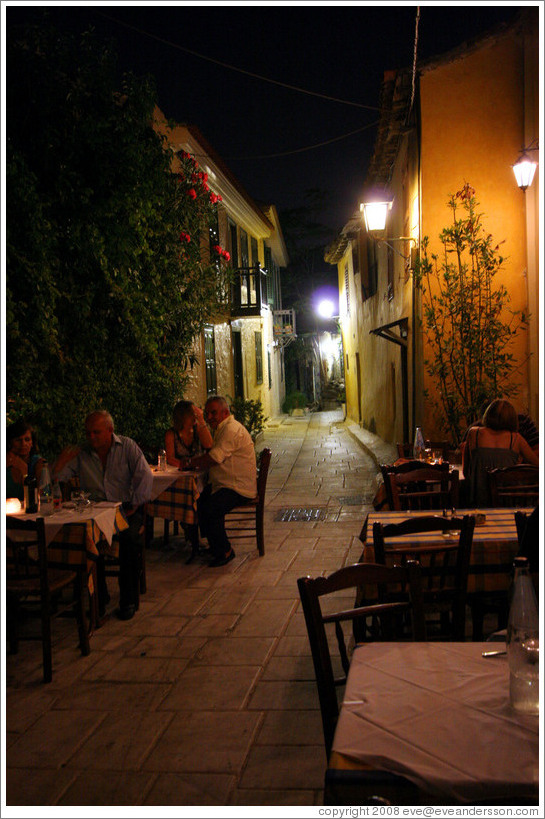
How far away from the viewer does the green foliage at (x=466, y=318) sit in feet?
30.0

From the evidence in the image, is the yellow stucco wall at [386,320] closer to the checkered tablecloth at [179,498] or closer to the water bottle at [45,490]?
the checkered tablecloth at [179,498]

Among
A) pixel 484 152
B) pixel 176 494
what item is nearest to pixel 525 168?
pixel 484 152

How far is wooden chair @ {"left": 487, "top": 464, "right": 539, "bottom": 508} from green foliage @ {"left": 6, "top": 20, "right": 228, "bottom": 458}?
420 cm

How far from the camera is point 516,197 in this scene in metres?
9.39

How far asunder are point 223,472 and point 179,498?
529mm

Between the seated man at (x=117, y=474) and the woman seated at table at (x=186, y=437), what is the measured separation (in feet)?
5.17

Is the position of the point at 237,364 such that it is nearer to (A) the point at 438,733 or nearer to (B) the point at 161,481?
(B) the point at 161,481

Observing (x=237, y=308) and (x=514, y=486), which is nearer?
(x=514, y=486)

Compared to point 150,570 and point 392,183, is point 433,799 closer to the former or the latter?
point 150,570

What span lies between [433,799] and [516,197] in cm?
896

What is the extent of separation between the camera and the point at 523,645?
6.94ft

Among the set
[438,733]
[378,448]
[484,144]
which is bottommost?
[378,448]

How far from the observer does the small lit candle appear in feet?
17.9

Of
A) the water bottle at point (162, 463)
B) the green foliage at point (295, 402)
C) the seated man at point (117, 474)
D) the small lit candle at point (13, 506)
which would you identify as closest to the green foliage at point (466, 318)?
the water bottle at point (162, 463)
